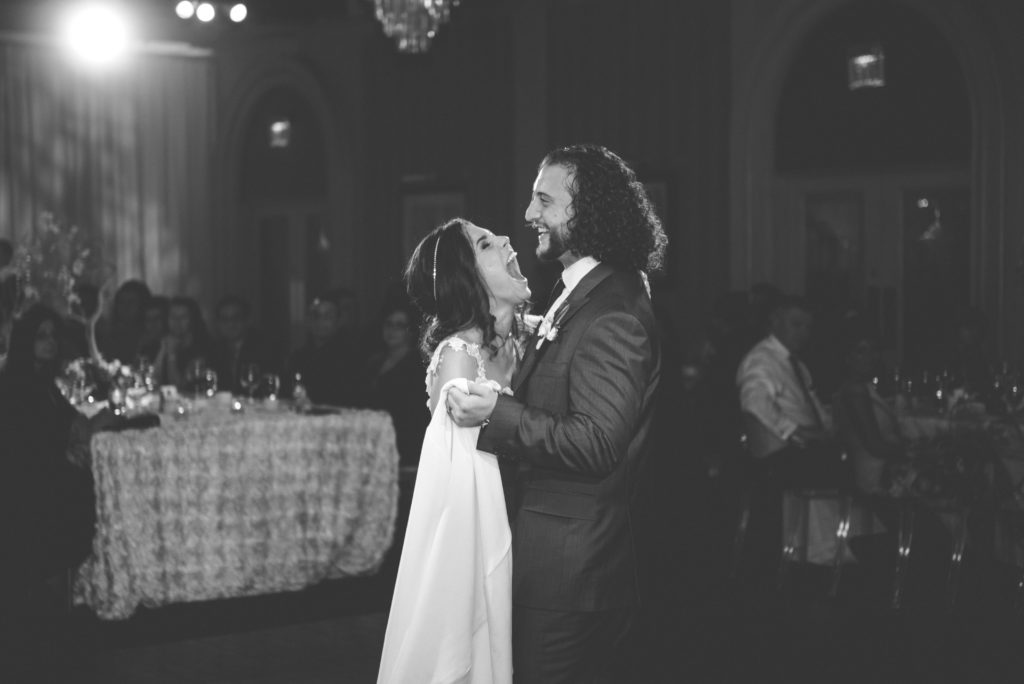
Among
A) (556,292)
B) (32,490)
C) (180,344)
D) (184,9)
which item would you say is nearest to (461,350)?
(556,292)

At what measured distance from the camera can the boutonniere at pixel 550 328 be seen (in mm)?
2502

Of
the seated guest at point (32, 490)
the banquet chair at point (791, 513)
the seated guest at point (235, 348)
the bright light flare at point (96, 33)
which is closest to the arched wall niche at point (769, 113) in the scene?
the banquet chair at point (791, 513)

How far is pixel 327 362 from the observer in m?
7.45

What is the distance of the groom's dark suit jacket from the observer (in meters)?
2.39

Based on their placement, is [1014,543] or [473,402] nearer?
[473,402]

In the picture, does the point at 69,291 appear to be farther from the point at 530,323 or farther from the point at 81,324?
the point at 530,323

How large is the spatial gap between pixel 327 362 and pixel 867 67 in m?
3.72

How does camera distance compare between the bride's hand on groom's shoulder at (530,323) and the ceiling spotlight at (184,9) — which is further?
the ceiling spotlight at (184,9)

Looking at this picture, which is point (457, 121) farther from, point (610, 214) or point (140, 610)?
point (610, 214)

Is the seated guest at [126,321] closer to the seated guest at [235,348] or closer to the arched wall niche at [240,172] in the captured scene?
the seated guest at [235,348]

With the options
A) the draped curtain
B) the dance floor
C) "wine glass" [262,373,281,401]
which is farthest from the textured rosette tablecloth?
the draped curtain

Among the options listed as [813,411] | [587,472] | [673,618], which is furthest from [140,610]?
[587,472]

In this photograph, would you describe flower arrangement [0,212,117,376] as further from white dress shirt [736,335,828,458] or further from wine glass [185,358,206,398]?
white dress shirt [736,335,828,458]

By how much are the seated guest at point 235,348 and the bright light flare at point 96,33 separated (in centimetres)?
510
